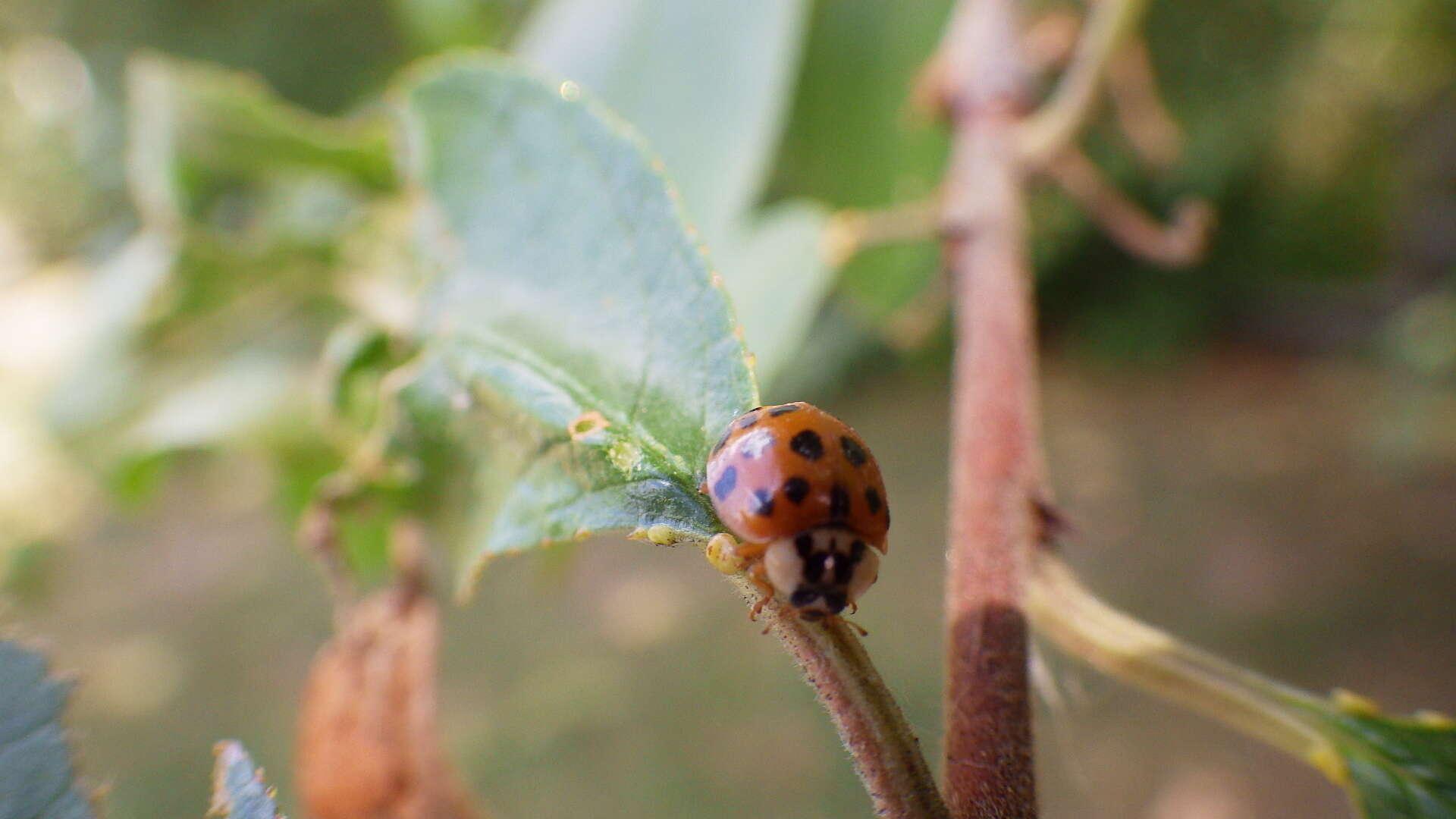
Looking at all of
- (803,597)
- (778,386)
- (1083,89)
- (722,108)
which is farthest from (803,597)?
(778,386)

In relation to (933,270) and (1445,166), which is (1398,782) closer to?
(933,270)

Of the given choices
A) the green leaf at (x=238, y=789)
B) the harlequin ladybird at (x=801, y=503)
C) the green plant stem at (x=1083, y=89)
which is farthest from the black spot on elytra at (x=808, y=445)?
the green plant stem at (x=1083, y=89)

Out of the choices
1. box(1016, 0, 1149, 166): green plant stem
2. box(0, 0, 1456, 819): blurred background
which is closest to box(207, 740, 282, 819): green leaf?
box(0, 0, 1456, 819): blurred background

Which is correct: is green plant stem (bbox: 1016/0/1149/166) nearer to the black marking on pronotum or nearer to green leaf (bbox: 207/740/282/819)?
the black marking on pronotum

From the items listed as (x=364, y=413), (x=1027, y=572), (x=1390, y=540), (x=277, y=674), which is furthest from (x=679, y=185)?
(x=1390, y=540)

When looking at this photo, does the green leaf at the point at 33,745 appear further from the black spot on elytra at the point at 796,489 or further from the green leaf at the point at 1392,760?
the green leaf at the point at 1392,760

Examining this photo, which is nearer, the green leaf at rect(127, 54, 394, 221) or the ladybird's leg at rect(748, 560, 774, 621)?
the ladybird's leg at rect(748, 560, 774, 621)
